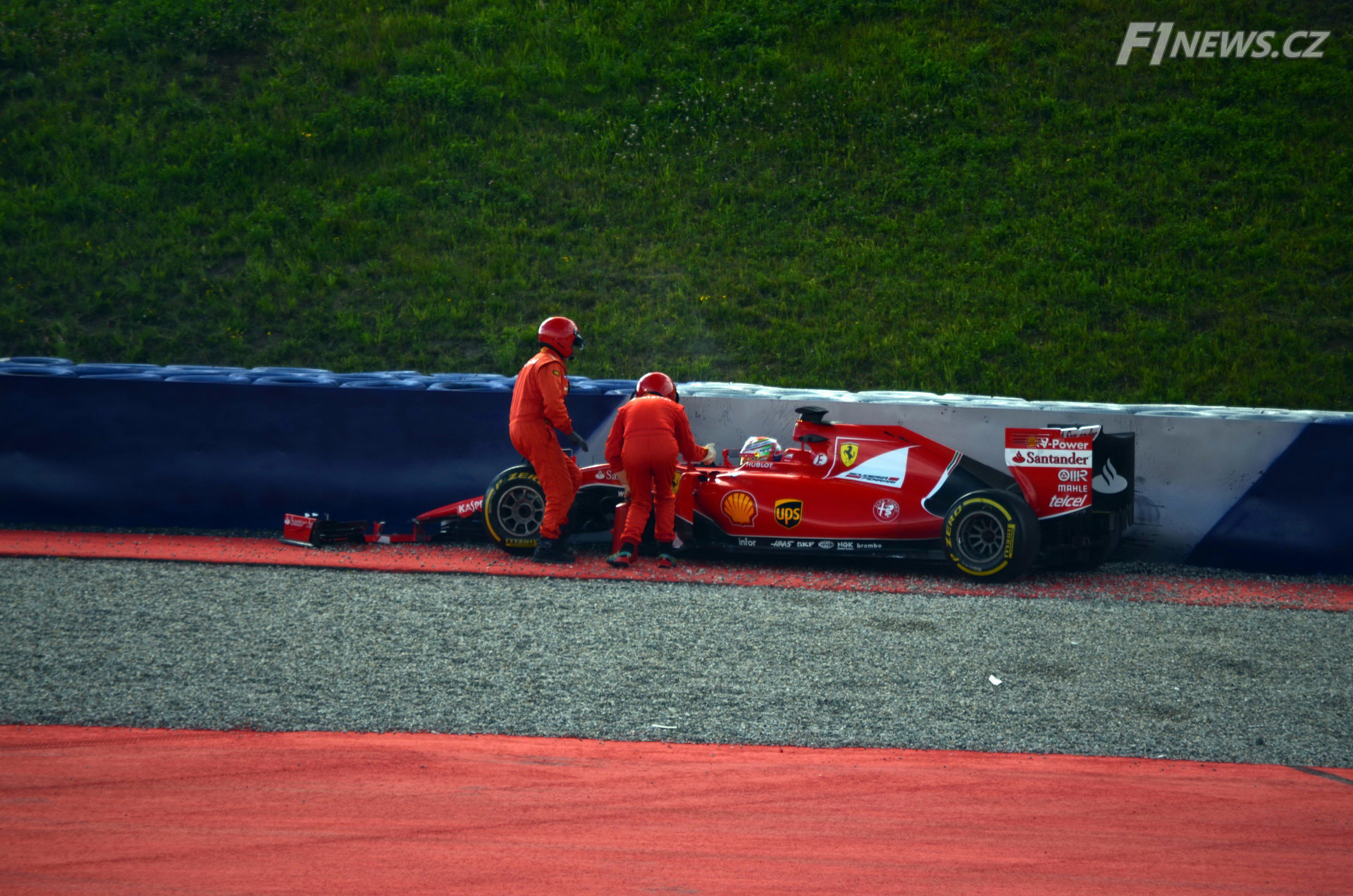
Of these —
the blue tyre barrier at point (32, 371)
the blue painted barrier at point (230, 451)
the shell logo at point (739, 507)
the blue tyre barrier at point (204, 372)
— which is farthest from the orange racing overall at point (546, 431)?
the blue tyre barrier at point (32, 371)

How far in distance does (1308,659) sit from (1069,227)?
10635 mm

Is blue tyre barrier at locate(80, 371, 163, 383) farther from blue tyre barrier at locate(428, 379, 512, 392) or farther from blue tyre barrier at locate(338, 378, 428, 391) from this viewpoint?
blue tyre barrier at locate(428, 379, 512, 392)

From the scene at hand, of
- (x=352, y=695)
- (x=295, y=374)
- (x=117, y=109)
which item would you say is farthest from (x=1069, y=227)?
(x=117, y=109)

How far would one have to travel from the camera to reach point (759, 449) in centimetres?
862

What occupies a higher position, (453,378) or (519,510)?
(453,378)

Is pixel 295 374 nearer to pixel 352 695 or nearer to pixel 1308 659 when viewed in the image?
pixel 352 695

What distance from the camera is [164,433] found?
30.5 ft

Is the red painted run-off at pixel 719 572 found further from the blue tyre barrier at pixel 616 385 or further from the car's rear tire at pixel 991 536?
the blue tyre barrier at pixel 616 385

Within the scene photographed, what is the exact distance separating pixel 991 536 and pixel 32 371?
27.3 feet

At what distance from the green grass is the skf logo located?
565cm

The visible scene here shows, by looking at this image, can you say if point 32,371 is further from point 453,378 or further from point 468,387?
point 468,387

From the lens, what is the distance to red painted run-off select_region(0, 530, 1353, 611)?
7680 mm

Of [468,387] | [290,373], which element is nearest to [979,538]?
[468,387]

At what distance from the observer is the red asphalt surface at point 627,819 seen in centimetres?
369
